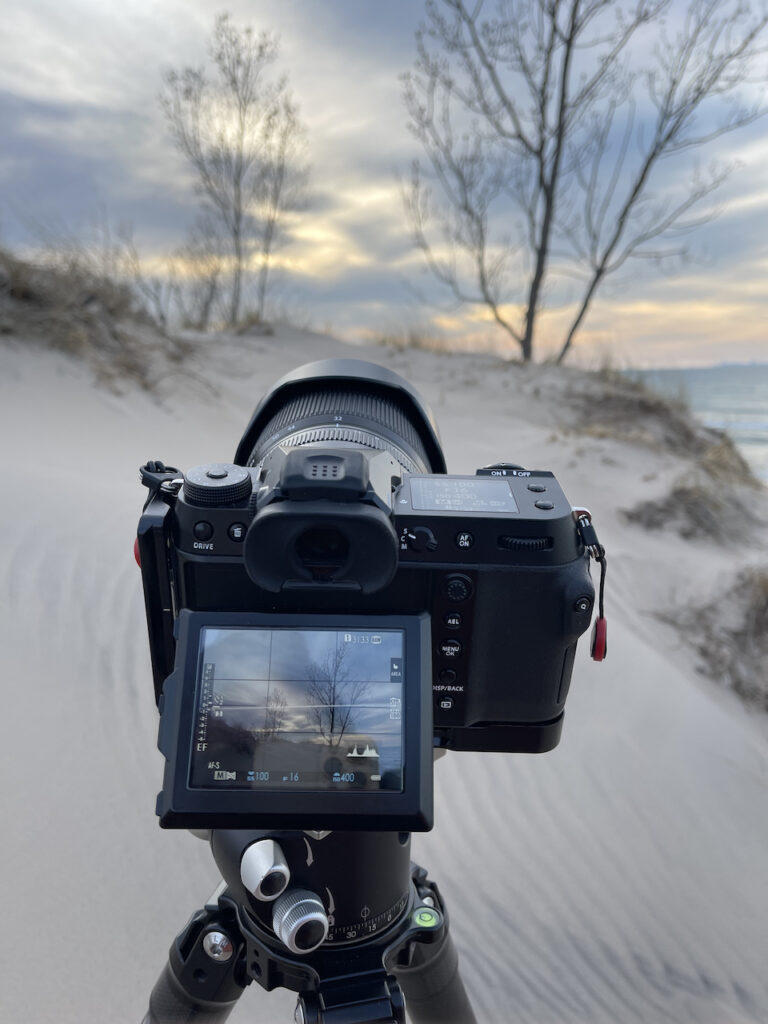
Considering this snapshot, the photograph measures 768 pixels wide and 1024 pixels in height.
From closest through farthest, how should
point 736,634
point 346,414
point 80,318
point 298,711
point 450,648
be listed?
point 298,711
point 450,648
point 346,414
point 736,634
point 80,318

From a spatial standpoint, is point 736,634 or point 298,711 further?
point 736,634

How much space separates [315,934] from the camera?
0.89 metres

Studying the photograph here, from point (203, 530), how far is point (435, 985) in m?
0.78

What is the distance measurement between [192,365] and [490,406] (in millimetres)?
2629

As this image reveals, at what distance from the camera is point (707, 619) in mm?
3582

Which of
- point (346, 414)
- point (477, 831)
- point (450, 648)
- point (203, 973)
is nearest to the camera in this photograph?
point (450, 648)

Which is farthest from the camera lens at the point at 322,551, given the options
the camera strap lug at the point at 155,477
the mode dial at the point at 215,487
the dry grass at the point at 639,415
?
the dry grass at the point at 639,415

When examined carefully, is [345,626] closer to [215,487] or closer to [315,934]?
[215,487]

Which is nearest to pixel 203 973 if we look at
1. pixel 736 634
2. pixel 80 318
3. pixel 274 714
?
pixel 274 714

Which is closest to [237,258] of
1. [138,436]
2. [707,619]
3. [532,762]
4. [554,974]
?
[138,436]

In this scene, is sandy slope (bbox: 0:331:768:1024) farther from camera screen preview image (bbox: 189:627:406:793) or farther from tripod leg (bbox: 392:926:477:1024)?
camera screen preview image (bbox: 189:627:406:793)

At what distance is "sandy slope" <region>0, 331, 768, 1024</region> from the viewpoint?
1.69 meters

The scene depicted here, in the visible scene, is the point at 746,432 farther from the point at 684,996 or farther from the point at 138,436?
the point at 684,996

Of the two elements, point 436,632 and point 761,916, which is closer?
point 436,632
